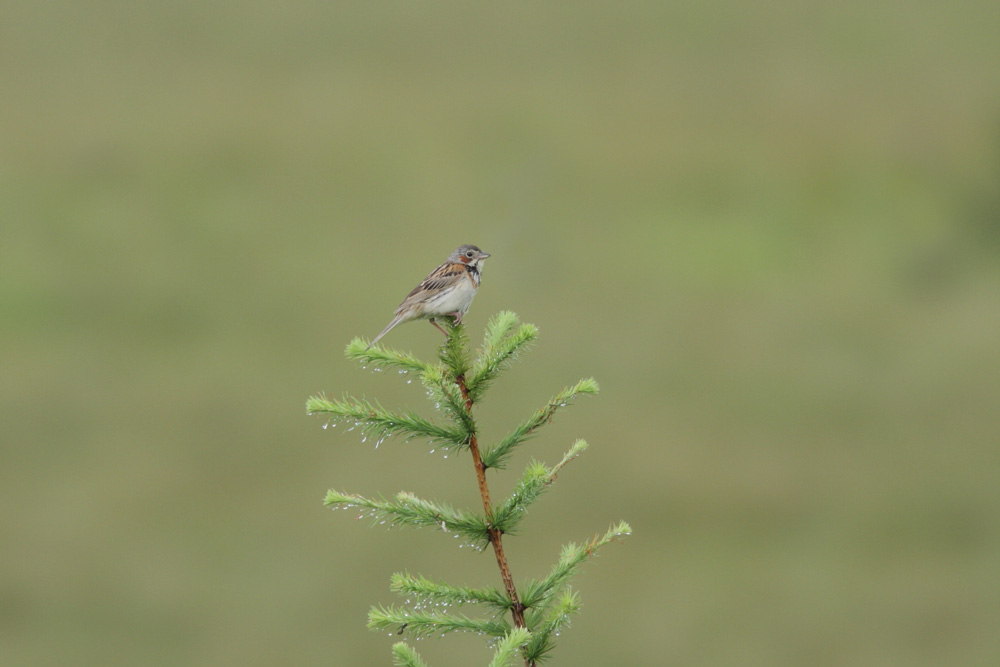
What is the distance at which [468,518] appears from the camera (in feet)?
18.5

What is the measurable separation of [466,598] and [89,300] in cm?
8109

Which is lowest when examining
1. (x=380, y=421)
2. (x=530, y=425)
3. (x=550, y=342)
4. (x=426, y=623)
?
(x=426, y=623)

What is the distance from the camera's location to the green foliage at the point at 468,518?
5578mm

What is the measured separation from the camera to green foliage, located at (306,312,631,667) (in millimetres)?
5578

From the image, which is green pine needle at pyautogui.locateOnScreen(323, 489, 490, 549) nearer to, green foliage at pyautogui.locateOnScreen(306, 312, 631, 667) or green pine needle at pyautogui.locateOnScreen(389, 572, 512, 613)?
green foliage at pyautogui.locateOnScreen(306, 312, 631, 667)

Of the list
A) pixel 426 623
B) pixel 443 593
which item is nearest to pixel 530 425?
pixel 443 593

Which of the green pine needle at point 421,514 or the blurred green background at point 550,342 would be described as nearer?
the green pine needle at point 421,514

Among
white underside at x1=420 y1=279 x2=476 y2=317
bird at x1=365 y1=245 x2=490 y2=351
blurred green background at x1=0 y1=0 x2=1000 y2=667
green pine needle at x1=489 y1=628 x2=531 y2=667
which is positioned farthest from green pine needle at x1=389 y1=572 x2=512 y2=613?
blurred green background at x1=0 y1=0 x2=1000 y2=667

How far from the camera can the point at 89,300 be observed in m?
80.9

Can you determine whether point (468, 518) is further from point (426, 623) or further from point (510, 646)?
point (510, 646)

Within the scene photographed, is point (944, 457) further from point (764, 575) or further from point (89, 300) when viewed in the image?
point (89, 300)

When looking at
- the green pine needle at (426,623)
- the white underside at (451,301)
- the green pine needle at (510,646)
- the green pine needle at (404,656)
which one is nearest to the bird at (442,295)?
the white underside at (451,301)

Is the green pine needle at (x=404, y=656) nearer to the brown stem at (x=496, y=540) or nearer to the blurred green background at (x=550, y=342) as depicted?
the brown stem at (x=496, y=540)

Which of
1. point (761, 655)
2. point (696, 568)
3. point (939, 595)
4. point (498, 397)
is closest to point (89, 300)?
point (498, 397)
